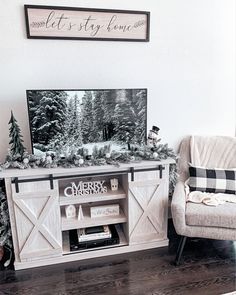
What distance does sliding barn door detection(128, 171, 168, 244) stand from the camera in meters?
2.09

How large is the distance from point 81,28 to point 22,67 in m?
0.59

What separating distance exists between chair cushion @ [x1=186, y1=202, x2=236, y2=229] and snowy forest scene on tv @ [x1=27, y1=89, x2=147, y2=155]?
2.50 feet

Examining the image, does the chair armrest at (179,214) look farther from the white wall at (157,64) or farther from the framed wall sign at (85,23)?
the framed wall sign at (85,23)

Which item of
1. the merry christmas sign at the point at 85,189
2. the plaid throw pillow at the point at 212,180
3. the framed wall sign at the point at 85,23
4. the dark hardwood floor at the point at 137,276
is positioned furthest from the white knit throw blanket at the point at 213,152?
the framed wall sign at the point at 85,23

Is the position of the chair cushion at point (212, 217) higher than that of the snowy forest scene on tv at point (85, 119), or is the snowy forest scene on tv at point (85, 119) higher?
the snowy forest scene on tv at point (85, 119)

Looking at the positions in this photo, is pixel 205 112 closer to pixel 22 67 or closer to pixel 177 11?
pixel 177 11

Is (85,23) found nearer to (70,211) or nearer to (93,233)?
(70,211)

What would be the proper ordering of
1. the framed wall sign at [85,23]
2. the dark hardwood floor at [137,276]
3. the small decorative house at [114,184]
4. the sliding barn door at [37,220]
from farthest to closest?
the small decorative house at [114,184] → the framed wall sign at [85,23] → the sliding barn door at [37,220] → the dark hardwood floor at [137,276]

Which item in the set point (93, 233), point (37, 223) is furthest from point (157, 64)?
point (37, 223)

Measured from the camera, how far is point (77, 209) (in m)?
2.26

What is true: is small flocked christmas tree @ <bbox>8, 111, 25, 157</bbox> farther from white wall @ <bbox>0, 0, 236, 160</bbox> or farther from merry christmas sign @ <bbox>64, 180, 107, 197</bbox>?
merry christmas sign @ <bbox>64, 180, 107, 197</bbox>

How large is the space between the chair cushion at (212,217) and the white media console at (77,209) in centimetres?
30

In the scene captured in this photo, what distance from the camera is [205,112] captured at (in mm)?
2615

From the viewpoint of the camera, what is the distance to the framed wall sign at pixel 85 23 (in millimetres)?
2061
